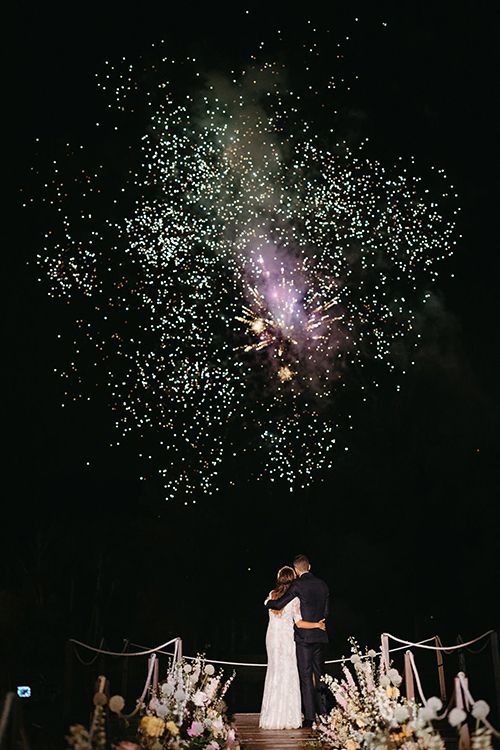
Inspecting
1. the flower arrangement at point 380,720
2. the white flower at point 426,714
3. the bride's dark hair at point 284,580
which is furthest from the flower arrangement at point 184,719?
the white flower at point 426,714

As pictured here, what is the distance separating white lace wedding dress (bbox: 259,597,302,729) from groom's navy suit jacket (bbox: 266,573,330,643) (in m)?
Result: 0.17

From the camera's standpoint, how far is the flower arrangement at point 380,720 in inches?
224

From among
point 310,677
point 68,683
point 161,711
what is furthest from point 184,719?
point 310,677

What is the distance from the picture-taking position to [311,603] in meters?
9.77

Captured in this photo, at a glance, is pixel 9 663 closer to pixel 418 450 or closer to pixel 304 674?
pixel 304 674

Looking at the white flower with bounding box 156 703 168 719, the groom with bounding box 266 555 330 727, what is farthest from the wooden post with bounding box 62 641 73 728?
the groom with bounding box 266 555 330 727

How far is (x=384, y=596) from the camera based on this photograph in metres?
37.2

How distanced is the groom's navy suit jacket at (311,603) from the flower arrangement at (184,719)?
1.24 metres

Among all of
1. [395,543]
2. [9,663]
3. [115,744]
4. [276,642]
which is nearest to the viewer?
[115,744]

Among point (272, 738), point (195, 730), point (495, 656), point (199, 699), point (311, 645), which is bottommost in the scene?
point (272, 738)

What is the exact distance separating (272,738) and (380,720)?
263 centimetres

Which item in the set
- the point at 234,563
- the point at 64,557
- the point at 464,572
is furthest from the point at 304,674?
the point at 234,563

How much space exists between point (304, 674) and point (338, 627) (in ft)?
97.4

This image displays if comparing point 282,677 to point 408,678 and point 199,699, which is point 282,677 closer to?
point 199,699
